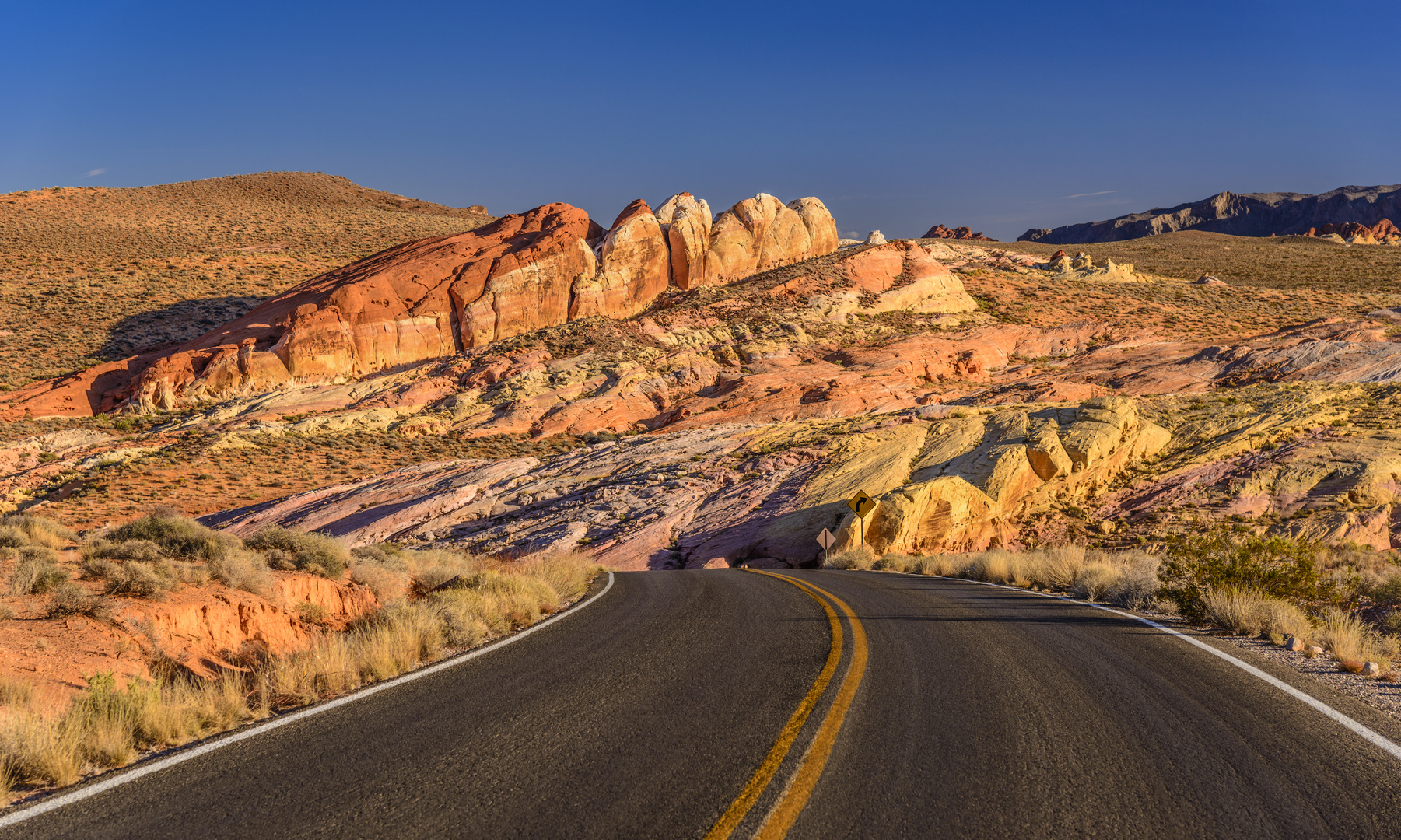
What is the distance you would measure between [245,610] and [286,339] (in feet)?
146

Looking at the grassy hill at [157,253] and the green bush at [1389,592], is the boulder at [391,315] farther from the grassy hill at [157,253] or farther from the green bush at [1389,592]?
the green bush at [1389,592]

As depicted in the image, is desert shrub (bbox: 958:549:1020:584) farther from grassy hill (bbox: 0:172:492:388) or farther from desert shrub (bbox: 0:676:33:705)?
grassy hill (bbox: 0:172:492:388)

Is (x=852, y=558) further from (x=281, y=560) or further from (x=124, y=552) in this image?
(x=124, y=552)

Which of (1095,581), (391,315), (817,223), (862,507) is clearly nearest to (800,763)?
(1095,581)

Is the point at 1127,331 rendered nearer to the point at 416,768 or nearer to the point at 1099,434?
the point at 1099,434

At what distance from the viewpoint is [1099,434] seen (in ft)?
77.4

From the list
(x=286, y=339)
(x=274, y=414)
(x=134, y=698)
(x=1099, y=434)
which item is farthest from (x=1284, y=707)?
(x=286, y=339)

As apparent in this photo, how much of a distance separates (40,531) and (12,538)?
0.58 m

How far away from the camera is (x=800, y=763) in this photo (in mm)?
4117

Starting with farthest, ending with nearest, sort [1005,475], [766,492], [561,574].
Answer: [766,492]
[1005,475]
[561,574]

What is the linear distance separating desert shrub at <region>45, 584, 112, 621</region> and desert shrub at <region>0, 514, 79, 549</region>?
2189 mm

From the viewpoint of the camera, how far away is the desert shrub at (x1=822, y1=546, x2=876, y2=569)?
20.0m

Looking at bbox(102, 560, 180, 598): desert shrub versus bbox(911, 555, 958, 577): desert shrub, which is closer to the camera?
bbox(102, 560, 180, 598): desert shrub

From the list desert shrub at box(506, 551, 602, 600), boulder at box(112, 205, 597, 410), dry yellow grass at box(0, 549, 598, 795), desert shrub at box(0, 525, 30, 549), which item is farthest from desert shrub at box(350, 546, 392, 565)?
boulder at box(112, 205, 597, 410)
